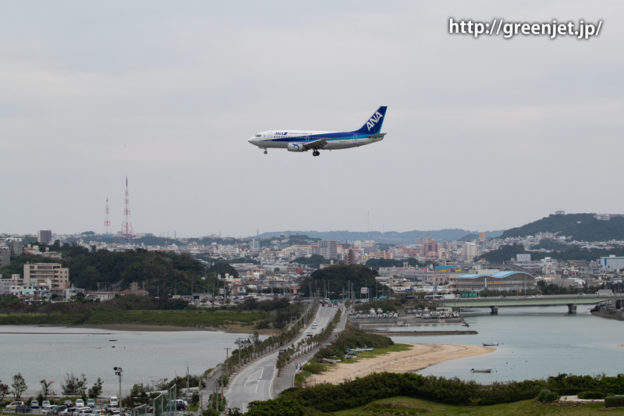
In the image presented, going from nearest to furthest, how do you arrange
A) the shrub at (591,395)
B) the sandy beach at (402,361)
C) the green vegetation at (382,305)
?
the shrub at (591,395) → the sandy beach at (402,361) → the green vegetation at (382,305)

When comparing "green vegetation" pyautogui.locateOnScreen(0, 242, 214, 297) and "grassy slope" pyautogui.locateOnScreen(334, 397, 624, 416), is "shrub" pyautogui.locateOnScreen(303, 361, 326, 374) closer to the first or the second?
"grassy slope" pyautogui.locateOnScreen(334, 397, 624, 416)

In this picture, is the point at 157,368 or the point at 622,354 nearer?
the point at 157,368

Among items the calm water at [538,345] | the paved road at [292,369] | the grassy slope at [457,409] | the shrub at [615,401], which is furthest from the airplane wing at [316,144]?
the calm water at [538,345]

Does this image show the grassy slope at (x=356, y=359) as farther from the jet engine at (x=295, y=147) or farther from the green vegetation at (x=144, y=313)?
the green vegetation at (x=144, y=313)

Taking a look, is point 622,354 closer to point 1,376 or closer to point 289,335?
point 289,335

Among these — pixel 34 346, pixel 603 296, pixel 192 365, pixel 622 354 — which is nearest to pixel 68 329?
pixel 34 346

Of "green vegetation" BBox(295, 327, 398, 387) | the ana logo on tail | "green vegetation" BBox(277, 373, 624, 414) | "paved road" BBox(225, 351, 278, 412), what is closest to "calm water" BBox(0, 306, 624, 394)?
"paved road" BBox(225, 351, 278, 412)
